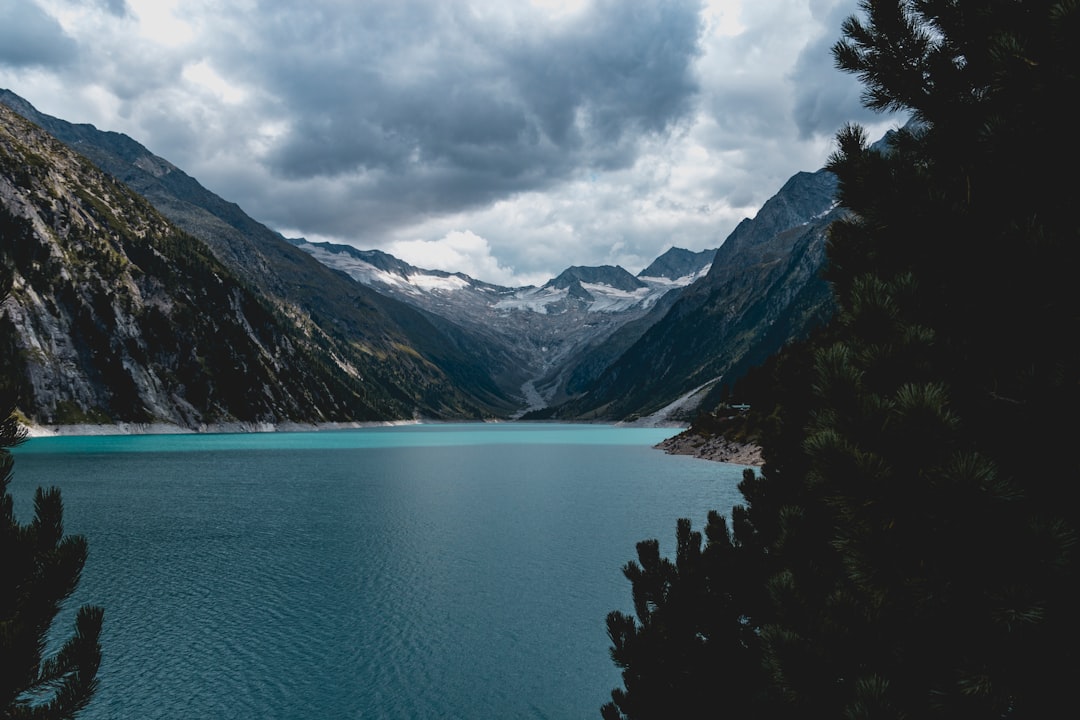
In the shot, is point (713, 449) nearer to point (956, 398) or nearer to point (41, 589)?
point (956, 398)

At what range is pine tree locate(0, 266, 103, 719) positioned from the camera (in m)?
8.62

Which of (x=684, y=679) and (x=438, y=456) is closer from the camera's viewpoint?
(x=684, y=679)

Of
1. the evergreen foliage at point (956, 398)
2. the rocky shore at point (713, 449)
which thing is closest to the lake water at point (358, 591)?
the evergreen foliage at point (956, 398)

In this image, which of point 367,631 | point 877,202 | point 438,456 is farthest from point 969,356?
point 438,456

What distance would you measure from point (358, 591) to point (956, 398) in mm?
38154

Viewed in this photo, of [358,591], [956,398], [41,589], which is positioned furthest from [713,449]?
[41,589]

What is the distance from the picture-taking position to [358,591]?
3881 centimetres

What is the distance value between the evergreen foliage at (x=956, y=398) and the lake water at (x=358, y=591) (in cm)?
1943

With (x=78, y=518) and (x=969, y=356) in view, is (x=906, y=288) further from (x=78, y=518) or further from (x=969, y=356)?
(x=78, y=518)

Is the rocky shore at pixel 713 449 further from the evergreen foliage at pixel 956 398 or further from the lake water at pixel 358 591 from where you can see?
the evergreen foliage at pixel 956 398

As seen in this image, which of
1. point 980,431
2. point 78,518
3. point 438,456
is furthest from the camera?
point 438,456

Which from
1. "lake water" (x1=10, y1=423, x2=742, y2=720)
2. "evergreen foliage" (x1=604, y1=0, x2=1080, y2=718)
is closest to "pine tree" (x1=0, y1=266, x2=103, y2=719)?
"evergreen foliage" (x1=604, y1=0, x2=1080, y2=718)

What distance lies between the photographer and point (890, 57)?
8.92 meters

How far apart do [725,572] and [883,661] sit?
6644 millimetres
